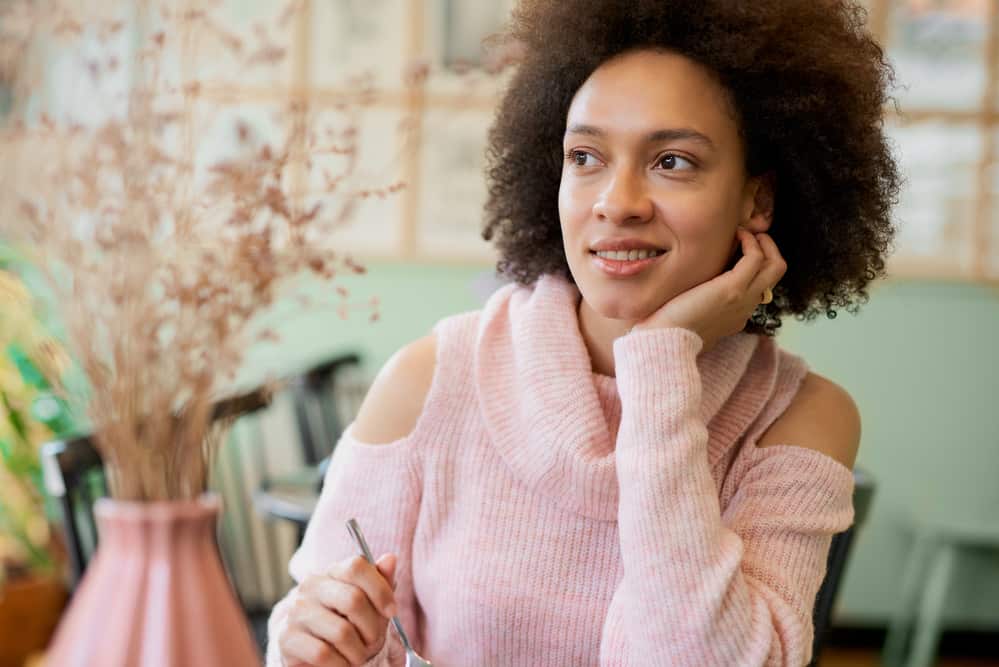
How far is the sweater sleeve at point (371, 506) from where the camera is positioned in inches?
51.6

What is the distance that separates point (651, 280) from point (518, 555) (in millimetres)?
318

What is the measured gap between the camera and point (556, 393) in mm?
1304

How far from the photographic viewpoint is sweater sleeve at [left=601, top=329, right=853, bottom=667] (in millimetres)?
1175

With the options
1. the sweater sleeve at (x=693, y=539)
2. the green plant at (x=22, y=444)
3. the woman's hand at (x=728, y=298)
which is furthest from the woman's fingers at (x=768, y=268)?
the green plant at (x=22, y=444)

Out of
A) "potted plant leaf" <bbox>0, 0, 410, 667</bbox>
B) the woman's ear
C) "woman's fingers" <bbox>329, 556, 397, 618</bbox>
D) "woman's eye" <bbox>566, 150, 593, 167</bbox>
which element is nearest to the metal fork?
"woman's fingers" <bbox>329, 556, 397, 618</bbox>

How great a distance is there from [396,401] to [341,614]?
11.5 inches

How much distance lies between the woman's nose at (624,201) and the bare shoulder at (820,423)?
0.29m

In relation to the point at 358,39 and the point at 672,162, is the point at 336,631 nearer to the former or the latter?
the point at 672,162

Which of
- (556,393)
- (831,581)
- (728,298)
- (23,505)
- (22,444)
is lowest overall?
(23,505)

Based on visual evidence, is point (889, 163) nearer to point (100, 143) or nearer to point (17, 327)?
point (100, 143)

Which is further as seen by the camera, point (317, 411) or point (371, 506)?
point (317, 411)

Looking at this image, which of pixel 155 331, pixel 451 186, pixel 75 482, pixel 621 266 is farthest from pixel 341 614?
pixel 451 186

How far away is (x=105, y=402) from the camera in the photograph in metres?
1.00

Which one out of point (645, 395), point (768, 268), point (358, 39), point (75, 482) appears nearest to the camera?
point (645, 395)
